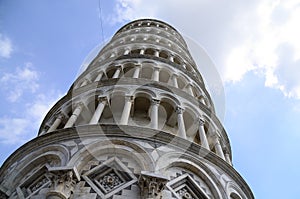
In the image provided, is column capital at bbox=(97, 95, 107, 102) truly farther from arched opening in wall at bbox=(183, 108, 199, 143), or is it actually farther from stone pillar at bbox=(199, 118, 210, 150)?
stone pillar at bbox=(199, 118, 210, 150)

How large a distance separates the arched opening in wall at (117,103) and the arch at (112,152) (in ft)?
11.6

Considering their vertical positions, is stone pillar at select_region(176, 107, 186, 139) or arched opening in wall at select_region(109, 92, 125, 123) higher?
arched opening in wall at select_region(109, 92, 125, 123)

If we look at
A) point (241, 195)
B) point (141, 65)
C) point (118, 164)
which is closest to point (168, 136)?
point (118, 164)

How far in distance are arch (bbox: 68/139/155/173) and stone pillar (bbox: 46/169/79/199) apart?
0.69 meters

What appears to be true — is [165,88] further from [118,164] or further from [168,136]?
[118,164]

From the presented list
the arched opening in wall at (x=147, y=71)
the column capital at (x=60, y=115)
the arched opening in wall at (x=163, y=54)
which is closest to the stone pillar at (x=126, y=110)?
the column capital at (x=60, y=115)

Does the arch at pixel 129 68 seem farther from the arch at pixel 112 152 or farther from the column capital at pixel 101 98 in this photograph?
the arch at pixel 112 152

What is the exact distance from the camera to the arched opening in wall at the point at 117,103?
44.8 ft

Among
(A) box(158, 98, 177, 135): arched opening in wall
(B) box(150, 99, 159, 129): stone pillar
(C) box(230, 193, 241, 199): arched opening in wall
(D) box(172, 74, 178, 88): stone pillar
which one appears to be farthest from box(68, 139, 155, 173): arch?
(D) box(172, 74, 178, 88): stone pillar

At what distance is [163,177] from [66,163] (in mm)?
2648

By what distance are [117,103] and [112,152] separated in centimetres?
429

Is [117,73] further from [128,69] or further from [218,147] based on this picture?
[218,147]

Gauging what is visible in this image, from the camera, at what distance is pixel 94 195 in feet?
27.7

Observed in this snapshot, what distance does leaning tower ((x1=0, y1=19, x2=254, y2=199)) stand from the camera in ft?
28.5
